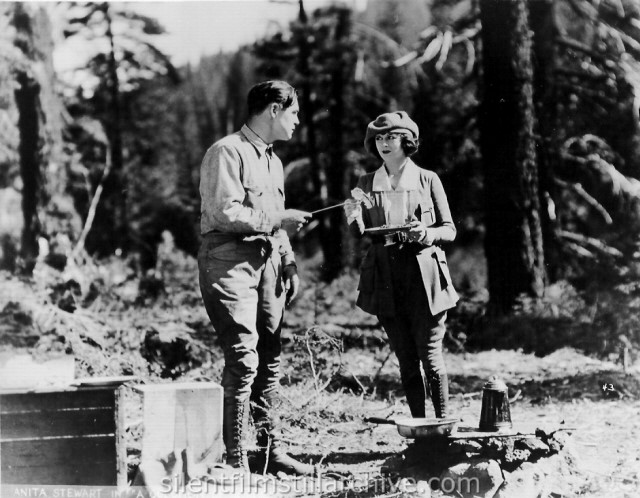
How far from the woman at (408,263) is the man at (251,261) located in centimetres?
53

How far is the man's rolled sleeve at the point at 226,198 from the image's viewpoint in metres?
3.93

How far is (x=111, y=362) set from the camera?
609 centimetres

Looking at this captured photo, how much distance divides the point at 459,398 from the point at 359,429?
110 cm

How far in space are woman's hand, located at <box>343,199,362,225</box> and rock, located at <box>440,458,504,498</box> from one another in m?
1.48

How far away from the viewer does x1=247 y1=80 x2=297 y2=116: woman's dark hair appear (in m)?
4.12

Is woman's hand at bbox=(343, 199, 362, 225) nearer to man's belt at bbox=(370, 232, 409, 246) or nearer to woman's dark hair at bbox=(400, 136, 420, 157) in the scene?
man's belt at bbox=(370, 232, 409, 246)

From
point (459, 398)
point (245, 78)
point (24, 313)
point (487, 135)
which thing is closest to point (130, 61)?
point (24, 313)

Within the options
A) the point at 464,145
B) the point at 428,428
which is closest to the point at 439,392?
the point at 428,428

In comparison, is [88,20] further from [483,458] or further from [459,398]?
[483,458]

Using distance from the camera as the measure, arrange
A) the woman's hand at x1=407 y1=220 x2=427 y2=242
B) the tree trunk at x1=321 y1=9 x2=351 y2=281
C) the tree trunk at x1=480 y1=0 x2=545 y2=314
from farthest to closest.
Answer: the tree trunk at x1=321 y1=9 x2=351 y2=281 → the tree trunk at x1=480 y1=0 x2=545 y2=314 → the woman's hand at x1=407 y1=220 x2=427 y2=242

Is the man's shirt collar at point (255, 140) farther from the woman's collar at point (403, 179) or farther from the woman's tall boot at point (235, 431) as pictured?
the woman's tall boot at point (235, 431)

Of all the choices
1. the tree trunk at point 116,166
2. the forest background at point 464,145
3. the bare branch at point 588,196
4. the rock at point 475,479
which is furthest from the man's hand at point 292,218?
the tree trunk at point 116,166

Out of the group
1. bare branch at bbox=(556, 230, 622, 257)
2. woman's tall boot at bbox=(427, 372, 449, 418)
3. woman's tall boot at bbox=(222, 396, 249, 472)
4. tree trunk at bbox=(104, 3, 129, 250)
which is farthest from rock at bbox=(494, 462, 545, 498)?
tree trunk at bbox=(104, 3, 129, 250)

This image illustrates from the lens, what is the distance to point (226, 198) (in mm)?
3941
